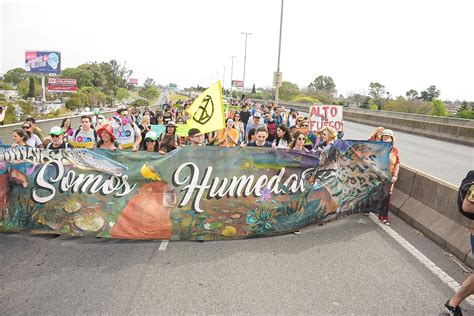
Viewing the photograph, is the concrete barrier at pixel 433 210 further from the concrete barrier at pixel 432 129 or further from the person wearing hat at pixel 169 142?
the concrete barrier at pixel 432 129

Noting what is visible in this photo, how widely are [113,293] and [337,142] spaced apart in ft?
13.6

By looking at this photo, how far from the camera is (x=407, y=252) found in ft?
17.6

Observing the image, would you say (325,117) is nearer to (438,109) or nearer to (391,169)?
(391,169)

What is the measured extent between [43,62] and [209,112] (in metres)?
80.5

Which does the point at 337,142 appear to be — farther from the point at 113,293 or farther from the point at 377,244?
the point at 113,293

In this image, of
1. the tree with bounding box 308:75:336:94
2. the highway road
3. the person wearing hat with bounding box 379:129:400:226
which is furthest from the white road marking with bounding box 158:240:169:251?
the tree with bounding box 308:75:336:94

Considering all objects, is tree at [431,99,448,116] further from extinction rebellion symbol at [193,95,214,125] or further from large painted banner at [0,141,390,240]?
large painted banner at [0,141,390,240]

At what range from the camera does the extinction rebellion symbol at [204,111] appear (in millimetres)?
6902

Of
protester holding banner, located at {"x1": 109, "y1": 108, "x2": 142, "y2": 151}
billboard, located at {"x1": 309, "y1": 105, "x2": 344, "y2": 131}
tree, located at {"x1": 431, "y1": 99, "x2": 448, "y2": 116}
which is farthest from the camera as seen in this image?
tree, located at {"x1": 431, "y1": 99, "x2": 448, "y2": 116}

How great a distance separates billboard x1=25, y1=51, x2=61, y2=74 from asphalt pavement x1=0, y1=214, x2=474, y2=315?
80370 mm

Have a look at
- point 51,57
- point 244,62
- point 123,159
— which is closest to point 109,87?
point 51,57

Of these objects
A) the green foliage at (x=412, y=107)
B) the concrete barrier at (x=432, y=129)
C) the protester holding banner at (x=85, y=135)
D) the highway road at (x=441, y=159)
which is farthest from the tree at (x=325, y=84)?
the protester holding banner at (x=85, y=135)

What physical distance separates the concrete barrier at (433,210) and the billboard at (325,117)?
389 cm

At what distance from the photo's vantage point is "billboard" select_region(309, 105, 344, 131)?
11438mm
